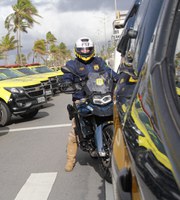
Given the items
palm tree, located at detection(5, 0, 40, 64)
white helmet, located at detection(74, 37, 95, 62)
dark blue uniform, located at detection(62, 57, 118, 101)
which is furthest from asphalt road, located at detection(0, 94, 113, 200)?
palm tree, located at detection(5, 0, 40, 64)

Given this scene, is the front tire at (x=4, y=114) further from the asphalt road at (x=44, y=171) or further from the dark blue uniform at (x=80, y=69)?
the dark blue uniform at (x=80, y=69)

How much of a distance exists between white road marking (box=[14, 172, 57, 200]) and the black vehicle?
2562 millimetres

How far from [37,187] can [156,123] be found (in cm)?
350

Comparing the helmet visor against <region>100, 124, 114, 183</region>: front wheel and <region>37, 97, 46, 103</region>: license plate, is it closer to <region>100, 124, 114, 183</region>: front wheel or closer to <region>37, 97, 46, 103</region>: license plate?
<region>100, 124, 114, 183</region>: front wheel

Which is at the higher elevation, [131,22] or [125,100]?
[131,22]

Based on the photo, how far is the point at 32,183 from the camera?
4820 millimetres

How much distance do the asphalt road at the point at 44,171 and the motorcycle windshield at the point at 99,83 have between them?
115 centimetres

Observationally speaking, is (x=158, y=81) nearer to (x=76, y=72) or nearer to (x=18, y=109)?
(x=76, y=72)

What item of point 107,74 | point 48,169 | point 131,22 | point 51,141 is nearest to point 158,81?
point 131,22

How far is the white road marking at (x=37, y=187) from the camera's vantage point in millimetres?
4343

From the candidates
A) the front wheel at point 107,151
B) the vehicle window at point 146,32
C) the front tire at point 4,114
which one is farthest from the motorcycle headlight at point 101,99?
the front tire at point 4,114

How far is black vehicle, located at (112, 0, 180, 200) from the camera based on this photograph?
1.25 metres

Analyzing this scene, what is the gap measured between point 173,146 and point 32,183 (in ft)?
12.6

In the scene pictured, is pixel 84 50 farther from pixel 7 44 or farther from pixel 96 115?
pixel 7 44
